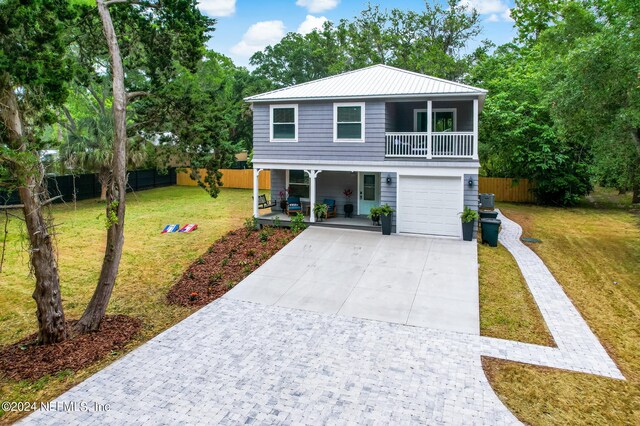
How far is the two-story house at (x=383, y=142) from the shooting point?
1410 centimetres

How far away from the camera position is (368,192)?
55.2 ft

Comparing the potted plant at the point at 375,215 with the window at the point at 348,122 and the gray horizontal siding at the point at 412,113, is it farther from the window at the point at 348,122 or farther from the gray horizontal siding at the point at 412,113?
the gray horizontal siding at the point at 412,113

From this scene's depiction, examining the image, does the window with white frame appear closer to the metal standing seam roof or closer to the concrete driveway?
the metal standing seam roof

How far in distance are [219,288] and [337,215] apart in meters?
7.32

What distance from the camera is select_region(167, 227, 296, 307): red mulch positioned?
34.0ft

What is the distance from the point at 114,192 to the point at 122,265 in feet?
17.7

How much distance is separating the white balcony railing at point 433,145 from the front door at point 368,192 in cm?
191

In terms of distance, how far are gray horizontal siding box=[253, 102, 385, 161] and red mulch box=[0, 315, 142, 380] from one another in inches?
358

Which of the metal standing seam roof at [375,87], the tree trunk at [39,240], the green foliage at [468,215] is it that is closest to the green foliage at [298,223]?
the metal standing seam roof at [375,87]

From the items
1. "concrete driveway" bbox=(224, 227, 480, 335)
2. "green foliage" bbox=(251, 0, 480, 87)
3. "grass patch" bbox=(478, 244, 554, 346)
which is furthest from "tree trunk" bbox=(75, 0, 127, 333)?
"green foliage" bbox=(251, 0, 480, 87)

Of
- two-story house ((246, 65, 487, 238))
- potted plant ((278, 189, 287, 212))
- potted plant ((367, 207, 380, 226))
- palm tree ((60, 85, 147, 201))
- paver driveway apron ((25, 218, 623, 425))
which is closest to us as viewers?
paver driveway apron ((25, 218, 623, 425))

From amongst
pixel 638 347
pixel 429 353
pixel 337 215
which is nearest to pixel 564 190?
pixel 337 215

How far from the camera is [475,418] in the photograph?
5520 millimetres

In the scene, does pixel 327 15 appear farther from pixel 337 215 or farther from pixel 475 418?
pixel 475 418
